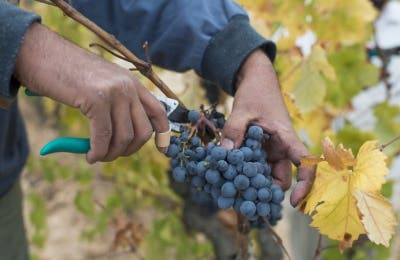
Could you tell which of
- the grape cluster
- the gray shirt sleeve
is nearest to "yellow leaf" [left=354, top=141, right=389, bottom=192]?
the grape cluster

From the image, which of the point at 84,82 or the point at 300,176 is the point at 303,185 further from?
the point at 84,82

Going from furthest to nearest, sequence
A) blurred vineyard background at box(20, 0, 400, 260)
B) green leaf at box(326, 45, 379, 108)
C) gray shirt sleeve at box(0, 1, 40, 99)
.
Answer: green leaf at box(326, 45, 379, 108)
blurred vineyard background at box(20, 0, 400, 260)
gray shirt sleeve at box(0, 1, 40, 99)

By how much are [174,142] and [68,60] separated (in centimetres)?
25

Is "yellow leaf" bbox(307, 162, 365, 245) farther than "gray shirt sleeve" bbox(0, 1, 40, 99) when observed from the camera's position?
Yes

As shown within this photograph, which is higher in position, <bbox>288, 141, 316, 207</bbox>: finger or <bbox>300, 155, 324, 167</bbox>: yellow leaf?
<bbox>300, 155, 324, 167</bbox>: yellow leaf

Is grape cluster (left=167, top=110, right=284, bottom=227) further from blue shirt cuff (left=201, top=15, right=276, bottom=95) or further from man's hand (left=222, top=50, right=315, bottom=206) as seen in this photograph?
blue shirt cuff (left=201, top=15, right=276, bottom=95)

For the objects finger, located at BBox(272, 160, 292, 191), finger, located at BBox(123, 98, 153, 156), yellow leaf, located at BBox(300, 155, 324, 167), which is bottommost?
finger, located at BBox(272, 160, 292, 191)

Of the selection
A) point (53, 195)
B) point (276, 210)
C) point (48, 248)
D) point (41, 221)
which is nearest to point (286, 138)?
point (276, 210)

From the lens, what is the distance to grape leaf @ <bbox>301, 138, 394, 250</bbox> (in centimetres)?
90

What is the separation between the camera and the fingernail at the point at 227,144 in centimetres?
95

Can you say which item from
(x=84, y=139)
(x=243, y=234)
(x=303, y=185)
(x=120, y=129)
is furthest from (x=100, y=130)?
(x=243, y=234)

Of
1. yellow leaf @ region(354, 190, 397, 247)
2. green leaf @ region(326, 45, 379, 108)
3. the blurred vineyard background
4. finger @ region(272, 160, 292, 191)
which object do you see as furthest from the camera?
green leaf @ region(326, 45, 379, 108)

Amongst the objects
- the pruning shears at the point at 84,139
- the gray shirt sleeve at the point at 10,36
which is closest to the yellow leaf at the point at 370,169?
the pruning shears at the point at 84,139

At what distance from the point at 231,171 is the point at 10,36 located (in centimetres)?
37
